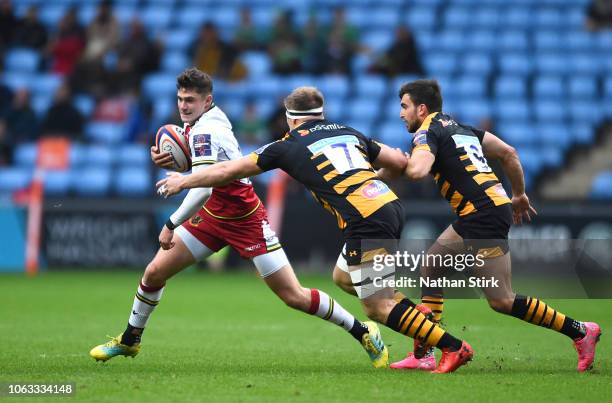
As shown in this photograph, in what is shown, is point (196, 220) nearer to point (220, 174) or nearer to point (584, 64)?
point (220, 174)

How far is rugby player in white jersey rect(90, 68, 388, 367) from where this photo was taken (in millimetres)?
8086

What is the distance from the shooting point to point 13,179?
20.0m

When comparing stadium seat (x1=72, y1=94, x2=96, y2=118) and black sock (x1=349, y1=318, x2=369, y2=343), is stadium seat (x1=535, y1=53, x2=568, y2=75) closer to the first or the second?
stadium seat (x1=72, y1=94, x2=96, y2=118)

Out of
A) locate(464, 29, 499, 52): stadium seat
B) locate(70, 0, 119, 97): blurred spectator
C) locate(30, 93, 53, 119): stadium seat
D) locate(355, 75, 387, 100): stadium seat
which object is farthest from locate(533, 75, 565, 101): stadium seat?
locate(30, 93, 53, 119): stadium seat

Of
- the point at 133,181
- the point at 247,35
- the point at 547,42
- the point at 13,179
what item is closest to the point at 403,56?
the point at 247,35

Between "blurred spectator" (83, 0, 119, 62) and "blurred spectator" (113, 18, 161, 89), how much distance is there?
0.40m

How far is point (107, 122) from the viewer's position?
21.6 m

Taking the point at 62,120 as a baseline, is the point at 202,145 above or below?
above

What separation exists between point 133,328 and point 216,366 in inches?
A: 30.8

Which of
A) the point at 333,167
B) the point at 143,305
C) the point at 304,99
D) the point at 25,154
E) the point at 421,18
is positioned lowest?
the point at 25,154

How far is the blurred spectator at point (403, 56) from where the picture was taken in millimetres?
21250

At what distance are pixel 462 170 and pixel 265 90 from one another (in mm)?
14054

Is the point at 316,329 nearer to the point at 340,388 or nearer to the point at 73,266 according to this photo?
the point at 340,388

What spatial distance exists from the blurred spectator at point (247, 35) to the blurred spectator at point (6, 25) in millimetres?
5018
